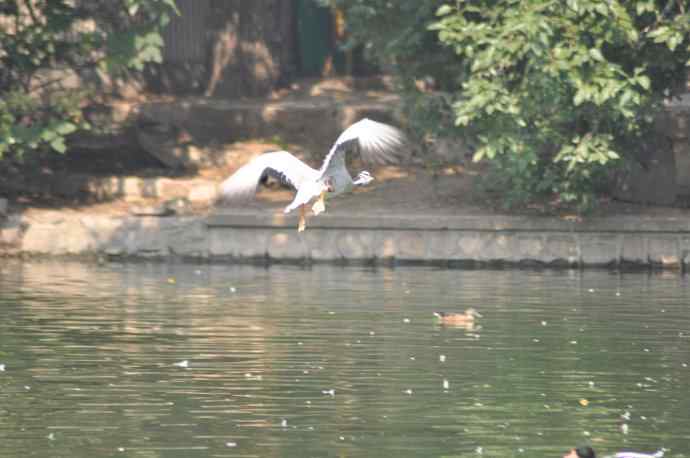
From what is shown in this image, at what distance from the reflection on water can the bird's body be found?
63.7 inches

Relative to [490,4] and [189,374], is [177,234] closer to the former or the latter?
[490,4]

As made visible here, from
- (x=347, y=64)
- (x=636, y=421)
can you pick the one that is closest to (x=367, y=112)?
(x=347, y=64)

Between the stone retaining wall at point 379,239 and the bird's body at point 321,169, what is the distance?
881 centimetres

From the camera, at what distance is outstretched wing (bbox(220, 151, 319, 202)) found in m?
18.4

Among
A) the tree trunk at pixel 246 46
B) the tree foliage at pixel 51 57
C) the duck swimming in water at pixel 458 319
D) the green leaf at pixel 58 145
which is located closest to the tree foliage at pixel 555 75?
the tree foliage at pixel 51 57

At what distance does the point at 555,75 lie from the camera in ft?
84.7

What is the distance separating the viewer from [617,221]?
27859 millimetres

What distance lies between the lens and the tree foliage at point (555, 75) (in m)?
25.9

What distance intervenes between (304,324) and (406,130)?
42.6 ft

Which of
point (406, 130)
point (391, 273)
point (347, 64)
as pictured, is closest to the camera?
point (391, 273)

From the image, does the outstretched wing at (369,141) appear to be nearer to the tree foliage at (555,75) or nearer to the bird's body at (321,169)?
the bird's body at (321,169)

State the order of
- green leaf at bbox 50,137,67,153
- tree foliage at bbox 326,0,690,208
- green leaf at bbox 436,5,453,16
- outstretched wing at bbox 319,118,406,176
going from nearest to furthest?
1. outstretched wing at bbox 319,118,406,176
2. tree foliage at bbox 326,0,690,208
3. green leaf at bbox 436,5,453,16
4. green leaf at bbox 50,137,67,153

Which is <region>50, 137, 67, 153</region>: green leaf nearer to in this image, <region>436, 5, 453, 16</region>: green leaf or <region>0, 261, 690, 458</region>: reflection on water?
<region>0, 261, 690, 458</region>: reflection on water

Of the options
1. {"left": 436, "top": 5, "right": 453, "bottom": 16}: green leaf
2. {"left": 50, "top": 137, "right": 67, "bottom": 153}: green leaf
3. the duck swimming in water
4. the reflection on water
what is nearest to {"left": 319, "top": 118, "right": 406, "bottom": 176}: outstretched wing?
the reflection on water
